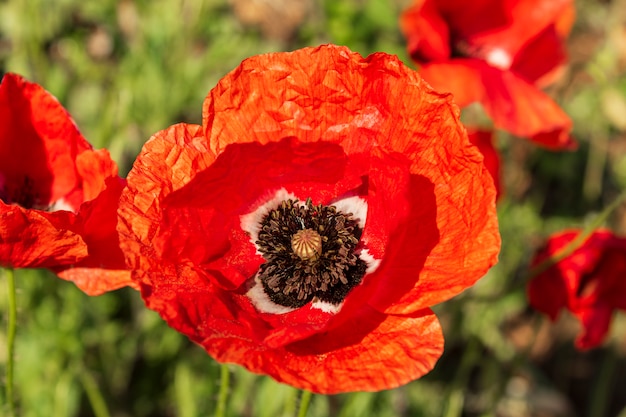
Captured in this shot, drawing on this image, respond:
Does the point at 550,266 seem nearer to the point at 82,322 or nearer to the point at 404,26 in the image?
the point at 404,26

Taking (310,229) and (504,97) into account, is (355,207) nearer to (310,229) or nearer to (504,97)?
(310,229)

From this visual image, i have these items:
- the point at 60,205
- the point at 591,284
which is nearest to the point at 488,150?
the point at 591,284

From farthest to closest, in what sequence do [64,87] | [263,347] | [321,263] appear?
[64,87] → [321,263] → [263,347]

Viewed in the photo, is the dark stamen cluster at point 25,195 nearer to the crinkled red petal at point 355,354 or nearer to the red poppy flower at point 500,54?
the crinkled red petal at point 355,354

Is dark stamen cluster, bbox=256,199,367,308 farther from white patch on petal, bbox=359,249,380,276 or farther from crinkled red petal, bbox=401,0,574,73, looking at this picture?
crinkled red petal, bbox=401,0,574,73

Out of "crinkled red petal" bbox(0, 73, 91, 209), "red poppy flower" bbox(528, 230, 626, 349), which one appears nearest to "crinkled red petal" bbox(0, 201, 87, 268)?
"crinkled red petal" bbox(0, 73, 91, 209)

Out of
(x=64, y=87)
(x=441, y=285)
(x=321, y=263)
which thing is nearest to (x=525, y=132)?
(x=321, y=263)
